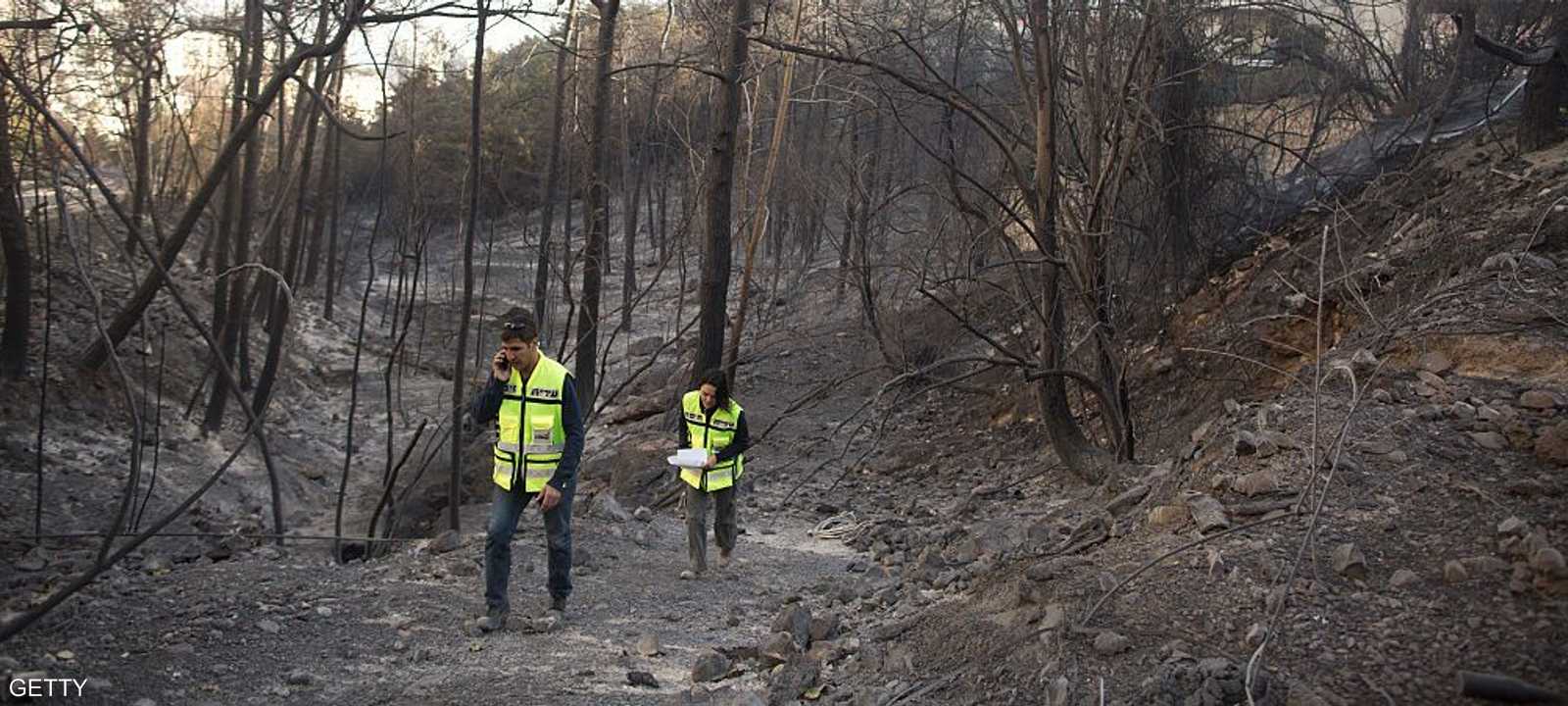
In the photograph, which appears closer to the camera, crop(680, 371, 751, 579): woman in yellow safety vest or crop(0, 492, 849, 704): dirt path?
crop(0, 492, 849, 704): dirt path

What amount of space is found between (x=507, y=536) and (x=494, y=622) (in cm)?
51

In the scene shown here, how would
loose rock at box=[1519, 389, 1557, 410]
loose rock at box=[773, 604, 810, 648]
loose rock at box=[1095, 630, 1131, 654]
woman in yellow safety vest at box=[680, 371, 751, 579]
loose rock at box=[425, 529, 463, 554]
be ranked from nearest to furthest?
1. loose rock at box=[1095, 630, 1131, 654]
2. loose rock at box=[1519, 389, 1557, 410]
3. loose rock at box=[773, 604, 810, 648]
4. woman in yellow safety vest at box=[680, 371, 751, 579]
5. loose rock at box=[425, 529, 463, 554]

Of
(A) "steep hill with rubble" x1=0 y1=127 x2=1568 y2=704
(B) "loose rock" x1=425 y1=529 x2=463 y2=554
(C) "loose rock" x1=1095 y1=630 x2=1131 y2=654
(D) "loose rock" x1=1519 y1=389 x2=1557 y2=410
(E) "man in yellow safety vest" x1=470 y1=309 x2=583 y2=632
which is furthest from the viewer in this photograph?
(B) "loose rock" x1=425 y1=529 x2=463 y2=554

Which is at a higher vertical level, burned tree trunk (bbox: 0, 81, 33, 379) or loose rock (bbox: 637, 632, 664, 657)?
burned tree trunk (bbox: 0, 81, 33, 379)

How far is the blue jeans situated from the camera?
7156mm

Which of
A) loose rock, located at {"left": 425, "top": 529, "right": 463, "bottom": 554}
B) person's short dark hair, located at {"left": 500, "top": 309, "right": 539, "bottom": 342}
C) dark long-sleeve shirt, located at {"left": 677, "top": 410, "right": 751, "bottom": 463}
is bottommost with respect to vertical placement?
loose rock, located at {"left": 425, "top": 529, "right": 463, "bottom": 554}

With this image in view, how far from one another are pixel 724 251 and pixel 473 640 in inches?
294

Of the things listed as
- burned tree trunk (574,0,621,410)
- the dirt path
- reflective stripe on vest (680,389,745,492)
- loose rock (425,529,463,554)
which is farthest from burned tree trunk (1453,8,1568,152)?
burned tree trunk (574,0,621,410)

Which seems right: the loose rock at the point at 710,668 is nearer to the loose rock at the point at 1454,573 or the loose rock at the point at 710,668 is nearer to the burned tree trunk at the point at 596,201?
the loose rock at the point at 1454,573

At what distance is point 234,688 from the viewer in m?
6.29

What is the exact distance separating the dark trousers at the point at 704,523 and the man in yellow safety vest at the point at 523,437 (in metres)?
1.80

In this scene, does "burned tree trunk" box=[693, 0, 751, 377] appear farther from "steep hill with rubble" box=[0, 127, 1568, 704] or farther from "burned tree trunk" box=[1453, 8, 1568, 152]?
"burned tree trunk" box=[1453, 8, 1568, 152]

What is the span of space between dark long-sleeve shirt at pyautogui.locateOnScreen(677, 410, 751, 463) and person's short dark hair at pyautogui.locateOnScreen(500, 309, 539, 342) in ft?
6.84

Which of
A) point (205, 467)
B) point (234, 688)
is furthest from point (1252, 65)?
point (205, 467)
